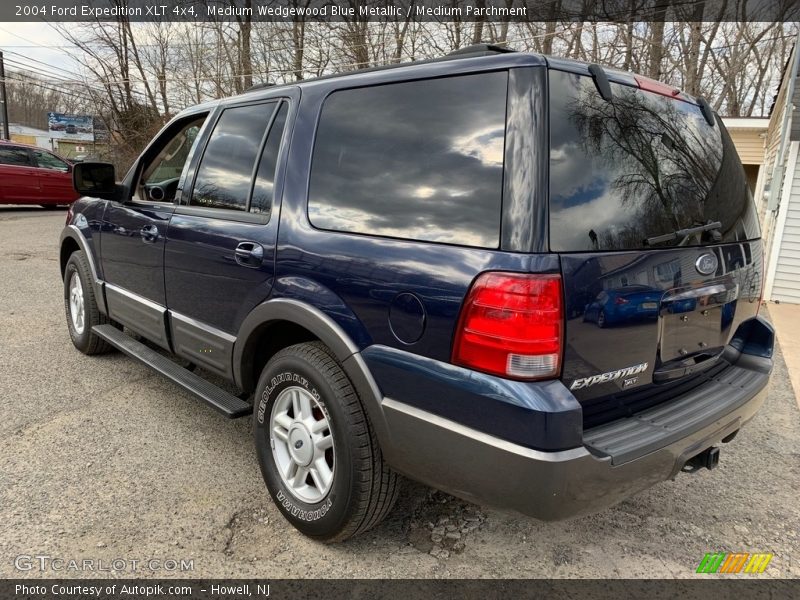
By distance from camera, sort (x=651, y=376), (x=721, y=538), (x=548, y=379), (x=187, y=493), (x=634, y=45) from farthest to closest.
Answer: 1. (x=634, y=45)
2. (x=187, y=493)
3. (x=721, y=538)
4. (x=651, y=376)
5. (x=548, y=379)

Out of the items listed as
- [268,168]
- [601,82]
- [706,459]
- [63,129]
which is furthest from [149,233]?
[63,129]

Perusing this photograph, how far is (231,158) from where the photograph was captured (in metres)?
3.02

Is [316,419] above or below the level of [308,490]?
above

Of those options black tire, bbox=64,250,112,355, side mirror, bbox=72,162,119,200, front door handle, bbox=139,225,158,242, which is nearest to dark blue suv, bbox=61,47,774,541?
front door handle, bbox=139,225,158,242

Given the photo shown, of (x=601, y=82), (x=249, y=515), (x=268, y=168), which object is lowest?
(x=249, y=515)

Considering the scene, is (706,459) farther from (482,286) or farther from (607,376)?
(482,286)

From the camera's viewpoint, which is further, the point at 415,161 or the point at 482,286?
the point at 415,161

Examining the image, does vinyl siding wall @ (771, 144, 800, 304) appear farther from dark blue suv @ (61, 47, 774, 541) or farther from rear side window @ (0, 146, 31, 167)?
rear side window @ (0, 146, 31, 167)

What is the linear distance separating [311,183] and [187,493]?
1641 millimetres

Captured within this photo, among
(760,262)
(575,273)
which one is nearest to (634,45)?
(760,262)

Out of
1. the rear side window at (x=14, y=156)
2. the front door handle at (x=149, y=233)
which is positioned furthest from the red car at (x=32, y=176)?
the front door handle at (x=149, y=233)

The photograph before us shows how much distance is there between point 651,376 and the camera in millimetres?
2105

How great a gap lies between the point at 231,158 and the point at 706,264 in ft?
7.66

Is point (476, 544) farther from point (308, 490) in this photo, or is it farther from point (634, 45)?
point (634, 45)
